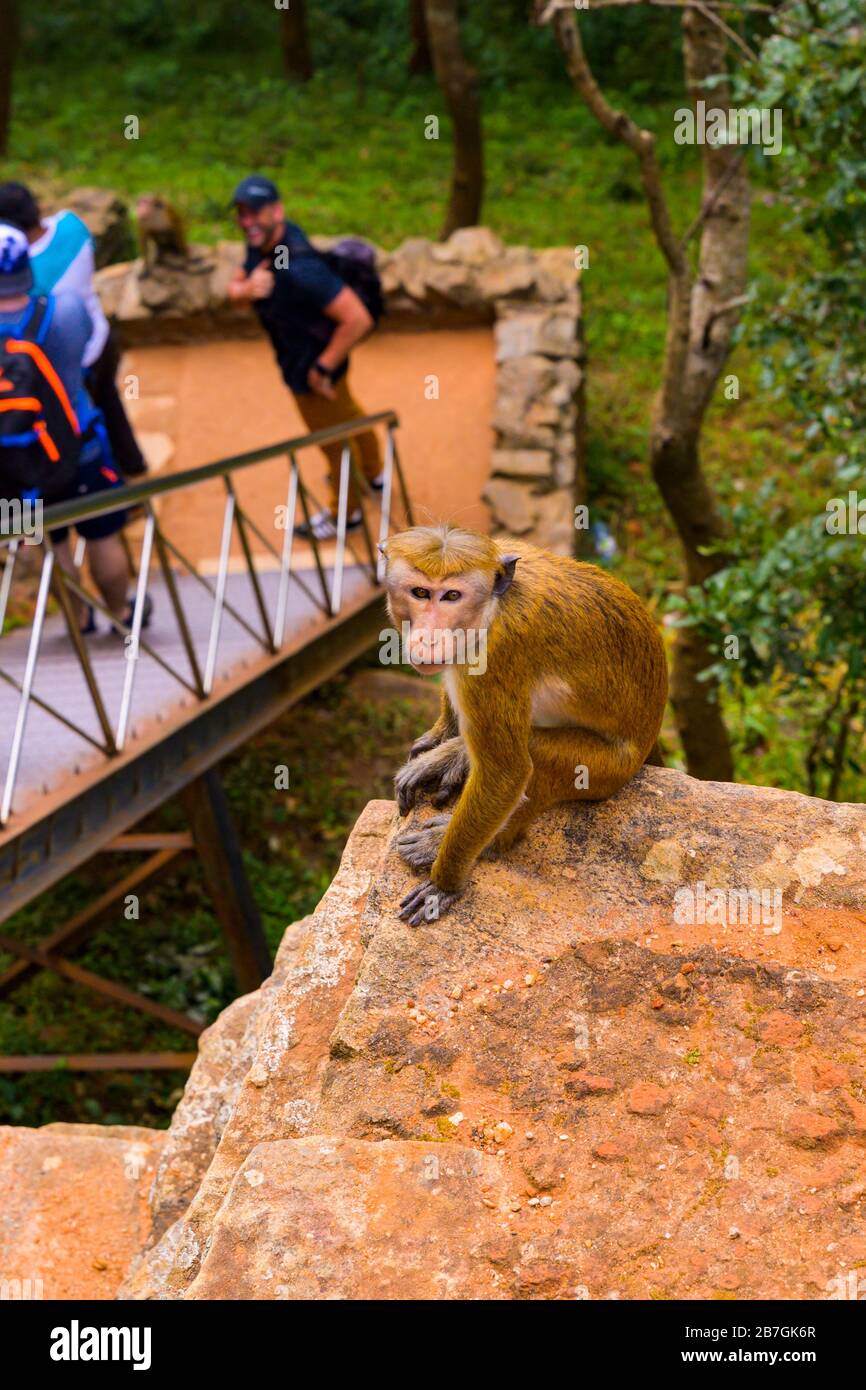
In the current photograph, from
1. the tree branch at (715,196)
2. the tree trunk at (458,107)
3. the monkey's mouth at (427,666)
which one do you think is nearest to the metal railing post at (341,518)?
the tree branch at (715,196)

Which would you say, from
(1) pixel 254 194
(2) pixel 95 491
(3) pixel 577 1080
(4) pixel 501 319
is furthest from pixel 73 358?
(4) pixel 501 319

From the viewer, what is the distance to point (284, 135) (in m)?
16.6

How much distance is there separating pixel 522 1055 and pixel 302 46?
58.3ft

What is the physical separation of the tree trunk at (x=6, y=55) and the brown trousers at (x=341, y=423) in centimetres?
1038

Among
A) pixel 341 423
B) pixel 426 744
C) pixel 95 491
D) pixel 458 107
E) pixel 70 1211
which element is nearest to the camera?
pixel 426 744

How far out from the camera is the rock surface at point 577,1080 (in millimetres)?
2479

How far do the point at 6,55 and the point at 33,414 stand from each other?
1319 centimetres

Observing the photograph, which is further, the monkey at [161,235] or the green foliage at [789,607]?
the monkey at [161,235]

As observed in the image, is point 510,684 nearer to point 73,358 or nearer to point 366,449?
point 73,358

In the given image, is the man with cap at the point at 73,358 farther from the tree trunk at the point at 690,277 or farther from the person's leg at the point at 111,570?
the tree trunk at the point at 690,277

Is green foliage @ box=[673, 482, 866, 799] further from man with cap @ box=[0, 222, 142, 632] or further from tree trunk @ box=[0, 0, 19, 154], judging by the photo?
tree trunk @ box=[0, 0, 19, 154]

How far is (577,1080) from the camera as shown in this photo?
112 inches

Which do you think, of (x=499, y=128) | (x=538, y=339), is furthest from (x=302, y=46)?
(x=538, y=339)

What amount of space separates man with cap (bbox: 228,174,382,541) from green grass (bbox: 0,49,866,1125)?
2.17m
